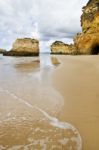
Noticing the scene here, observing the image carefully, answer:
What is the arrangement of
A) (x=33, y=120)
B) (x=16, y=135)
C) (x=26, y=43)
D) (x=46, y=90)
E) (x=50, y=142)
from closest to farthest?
(x=50, y=142) < (x=16, y=135) < (x=33, y=120) < (x=46, y=90) < (x=26, y=43)

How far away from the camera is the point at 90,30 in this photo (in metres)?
34.9

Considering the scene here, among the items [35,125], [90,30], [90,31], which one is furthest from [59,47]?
[35,125]

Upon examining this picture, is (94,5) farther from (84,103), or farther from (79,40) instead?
(84,103)

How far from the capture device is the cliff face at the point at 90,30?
33750mm

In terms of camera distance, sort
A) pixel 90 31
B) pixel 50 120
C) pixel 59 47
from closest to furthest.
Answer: pixel 50 120
pixel 90 31
pixel 59 47

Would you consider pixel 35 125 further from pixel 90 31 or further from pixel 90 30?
pixel 90 30

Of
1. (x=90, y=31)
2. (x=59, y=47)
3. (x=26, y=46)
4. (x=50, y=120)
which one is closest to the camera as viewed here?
(x=50, y=120)

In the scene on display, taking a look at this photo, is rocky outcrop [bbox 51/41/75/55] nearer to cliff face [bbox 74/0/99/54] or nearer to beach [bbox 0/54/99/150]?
cliff face [bbox 74/0/99/54]

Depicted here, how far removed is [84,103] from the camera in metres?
4.81

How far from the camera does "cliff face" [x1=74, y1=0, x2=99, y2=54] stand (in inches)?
1329

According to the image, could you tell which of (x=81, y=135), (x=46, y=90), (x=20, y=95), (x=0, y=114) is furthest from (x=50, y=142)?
(x=46, y=90)

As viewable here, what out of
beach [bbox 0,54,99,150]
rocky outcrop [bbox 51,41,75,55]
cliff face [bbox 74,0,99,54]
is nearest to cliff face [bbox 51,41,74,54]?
rocky outcrop [bbox 51,41,75,55]

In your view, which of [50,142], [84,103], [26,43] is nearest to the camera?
[50,142]

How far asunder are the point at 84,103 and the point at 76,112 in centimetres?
64
